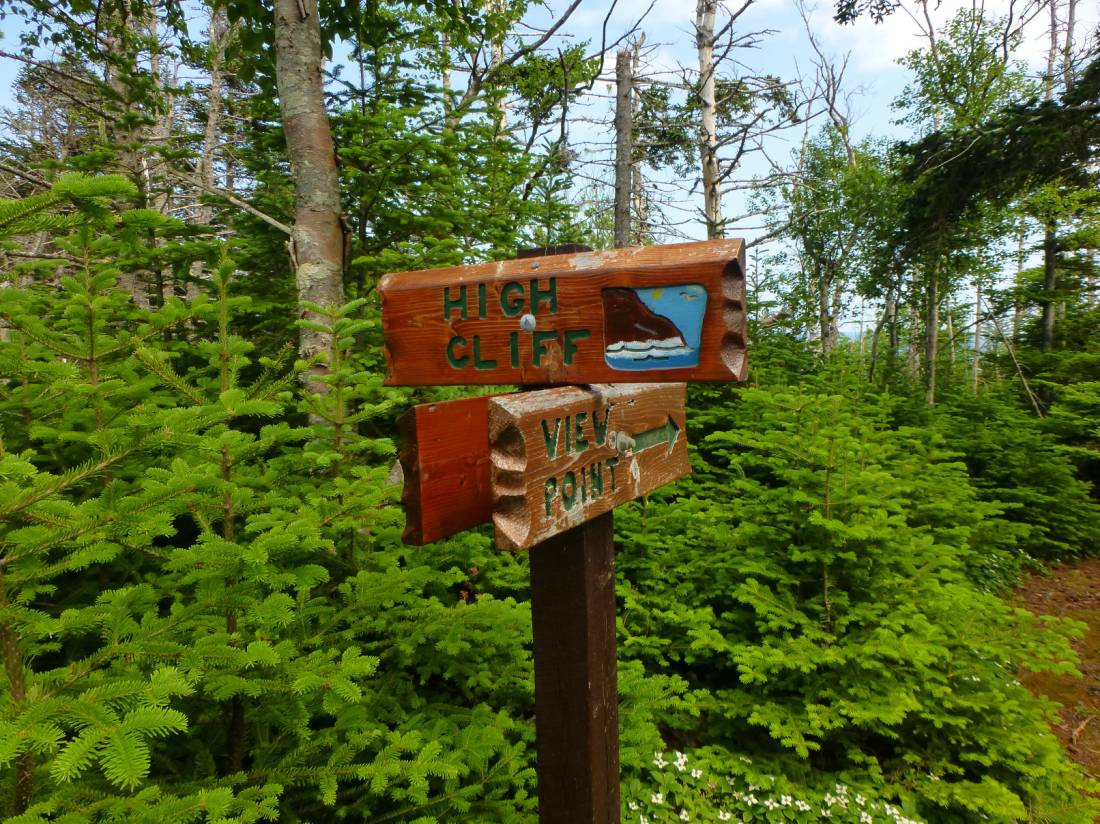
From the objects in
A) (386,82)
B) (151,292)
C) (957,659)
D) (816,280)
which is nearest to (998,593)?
(957,659)

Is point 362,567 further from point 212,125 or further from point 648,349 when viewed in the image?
point 212,125

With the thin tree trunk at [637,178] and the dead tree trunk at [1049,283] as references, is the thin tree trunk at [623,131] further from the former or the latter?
the dead tree trunk at [1049,283]

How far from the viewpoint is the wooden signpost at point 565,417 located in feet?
3.75

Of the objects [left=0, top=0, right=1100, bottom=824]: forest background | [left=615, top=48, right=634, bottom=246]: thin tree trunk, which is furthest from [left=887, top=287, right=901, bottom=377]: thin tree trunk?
[left=615, top=48, right=634, bottom=246]: thin tree trunk

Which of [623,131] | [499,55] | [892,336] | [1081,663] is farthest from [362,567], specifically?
[892,336]

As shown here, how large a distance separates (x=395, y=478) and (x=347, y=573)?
0.47 m

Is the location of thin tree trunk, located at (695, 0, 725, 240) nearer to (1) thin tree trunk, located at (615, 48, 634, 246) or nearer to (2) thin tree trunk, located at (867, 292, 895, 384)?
(1) thin tree trunk, located at (615, 48, 634, 246)

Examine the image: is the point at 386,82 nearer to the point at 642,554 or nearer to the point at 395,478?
the point at 395,478

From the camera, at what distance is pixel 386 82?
4.36 meters

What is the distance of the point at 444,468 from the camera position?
1179 millimetres

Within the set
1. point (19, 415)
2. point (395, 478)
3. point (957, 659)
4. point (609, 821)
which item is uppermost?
point (19, 415)

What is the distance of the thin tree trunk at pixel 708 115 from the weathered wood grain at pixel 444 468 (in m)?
7.57

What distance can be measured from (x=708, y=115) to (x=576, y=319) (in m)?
8.64

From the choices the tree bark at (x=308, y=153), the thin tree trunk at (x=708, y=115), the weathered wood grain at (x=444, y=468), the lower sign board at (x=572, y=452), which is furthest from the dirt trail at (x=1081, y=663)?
the thin tree trunk at (x=708, y=115)
